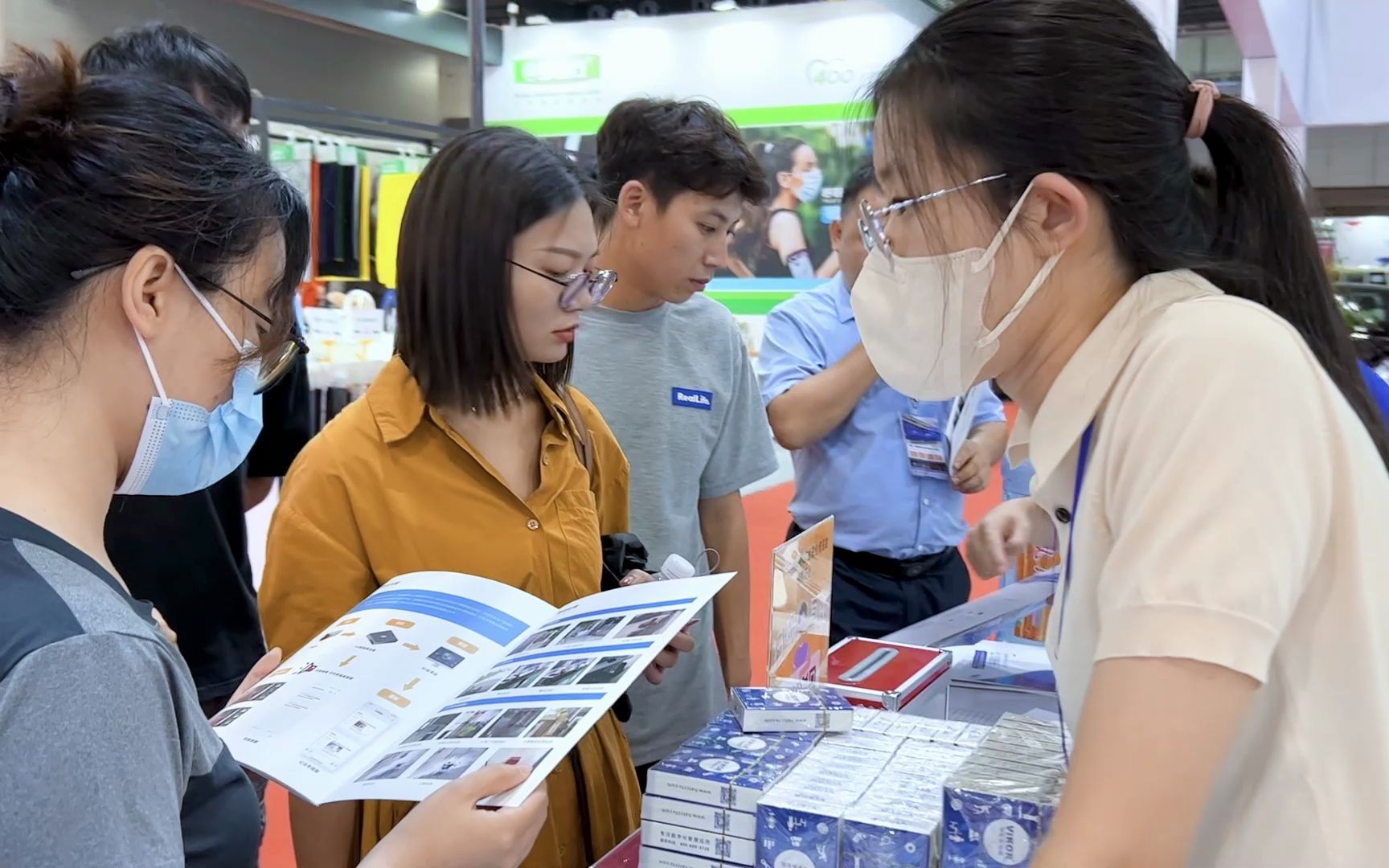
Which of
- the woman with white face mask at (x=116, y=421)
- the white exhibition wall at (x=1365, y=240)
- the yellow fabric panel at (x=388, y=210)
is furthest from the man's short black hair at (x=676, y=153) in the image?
the white exhibition wall at (x=1365, y=240)

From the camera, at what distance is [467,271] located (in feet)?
5.33

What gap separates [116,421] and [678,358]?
1.43m

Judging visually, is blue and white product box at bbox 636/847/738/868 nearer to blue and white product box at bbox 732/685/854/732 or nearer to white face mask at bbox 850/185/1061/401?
blue and white product box at bbox 732/685/854/732

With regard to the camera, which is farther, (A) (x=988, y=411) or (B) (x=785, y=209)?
(B) (x=785, y=209)

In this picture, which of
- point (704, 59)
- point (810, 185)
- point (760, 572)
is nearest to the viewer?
point (760, 572)

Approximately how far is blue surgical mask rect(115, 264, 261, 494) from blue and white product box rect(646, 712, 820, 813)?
1.88 feet

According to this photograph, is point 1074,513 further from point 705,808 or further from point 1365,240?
point 1365,240

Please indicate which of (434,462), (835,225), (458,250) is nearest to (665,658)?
(434,462)

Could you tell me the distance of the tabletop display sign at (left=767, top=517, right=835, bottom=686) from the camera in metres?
1.52

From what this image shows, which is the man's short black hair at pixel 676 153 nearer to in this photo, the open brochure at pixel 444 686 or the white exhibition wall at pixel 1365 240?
the open brochure at pixel 444 686

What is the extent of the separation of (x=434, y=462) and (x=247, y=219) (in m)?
0.60

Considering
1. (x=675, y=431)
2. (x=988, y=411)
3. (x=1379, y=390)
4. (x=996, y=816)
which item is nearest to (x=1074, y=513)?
(x=996, y=816)

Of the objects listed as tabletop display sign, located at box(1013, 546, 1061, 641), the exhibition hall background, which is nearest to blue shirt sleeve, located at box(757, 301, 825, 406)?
tabletop display sign, located at box(1013, 546, 1061, 641)

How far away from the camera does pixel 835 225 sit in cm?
277
